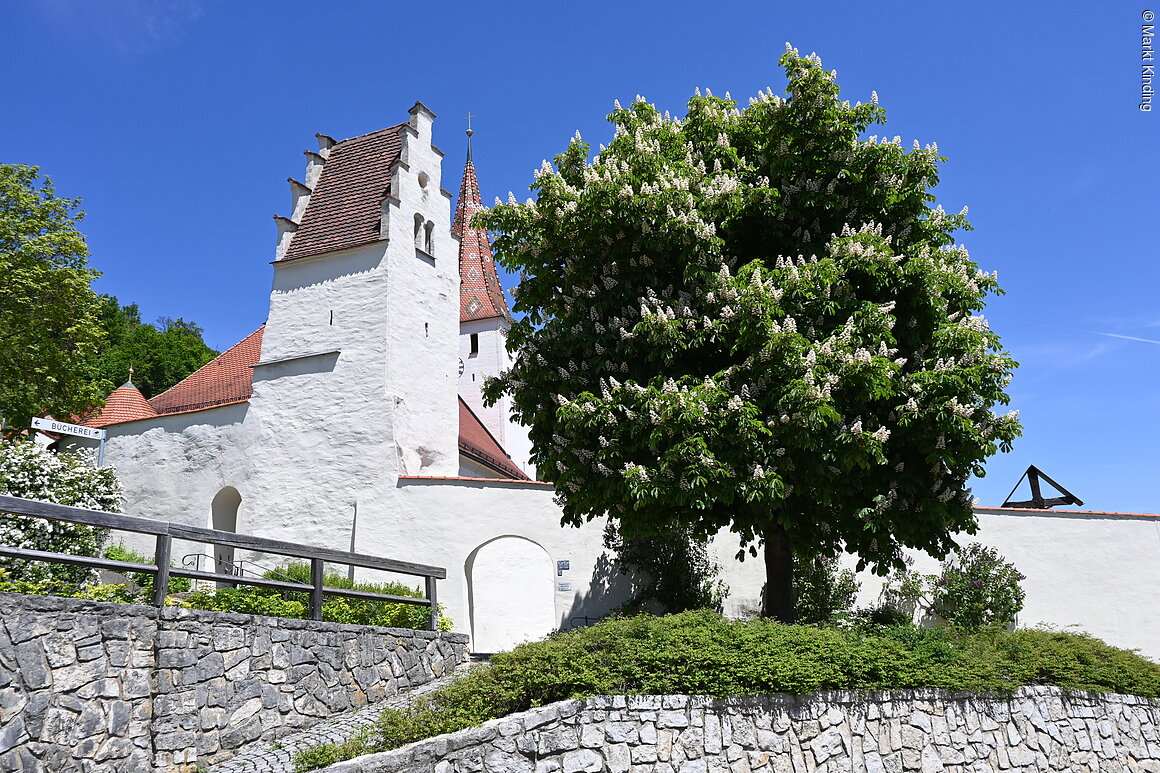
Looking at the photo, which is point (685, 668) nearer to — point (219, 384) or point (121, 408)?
point (219, 384)

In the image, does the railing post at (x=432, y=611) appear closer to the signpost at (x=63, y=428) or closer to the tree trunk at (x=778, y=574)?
the tree trunk at (x=778, y=574)

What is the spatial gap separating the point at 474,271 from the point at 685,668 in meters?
33.3

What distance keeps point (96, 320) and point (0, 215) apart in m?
3.16

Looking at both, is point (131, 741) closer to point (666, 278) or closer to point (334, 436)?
point (666, 278)

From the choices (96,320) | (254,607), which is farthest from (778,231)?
(96,320)

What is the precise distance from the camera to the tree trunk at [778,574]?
11.9 meters

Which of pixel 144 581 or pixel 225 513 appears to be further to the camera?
pixel 225 513

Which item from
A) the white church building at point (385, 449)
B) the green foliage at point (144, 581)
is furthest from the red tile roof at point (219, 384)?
the green foliage at point (144, 581)

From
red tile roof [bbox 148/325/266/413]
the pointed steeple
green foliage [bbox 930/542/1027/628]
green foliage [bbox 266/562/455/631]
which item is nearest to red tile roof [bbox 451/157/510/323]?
the pointed steeple

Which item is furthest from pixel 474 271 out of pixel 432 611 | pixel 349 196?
pixel 432 611

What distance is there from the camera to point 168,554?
27.6ft

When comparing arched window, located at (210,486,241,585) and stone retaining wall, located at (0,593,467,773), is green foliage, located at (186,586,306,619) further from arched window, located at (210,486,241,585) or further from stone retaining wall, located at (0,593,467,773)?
arched window, located at (210,486,241,585)

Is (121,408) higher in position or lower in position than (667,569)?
higher

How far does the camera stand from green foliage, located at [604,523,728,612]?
648 inches
